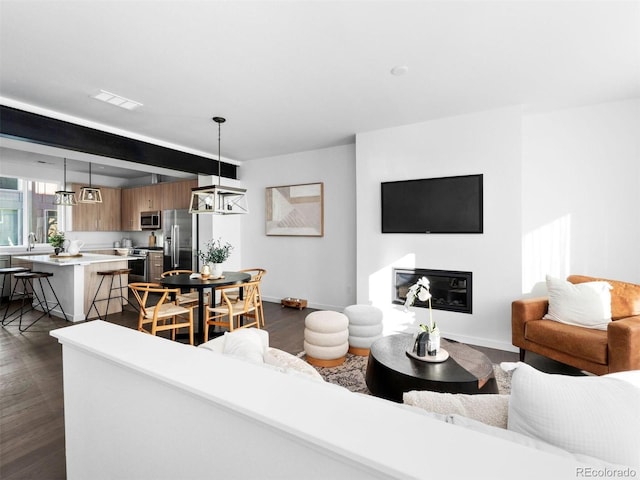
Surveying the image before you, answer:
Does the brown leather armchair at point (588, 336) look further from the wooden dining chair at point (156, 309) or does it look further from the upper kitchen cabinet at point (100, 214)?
the upper kitchen cabinet at point (100, 214)

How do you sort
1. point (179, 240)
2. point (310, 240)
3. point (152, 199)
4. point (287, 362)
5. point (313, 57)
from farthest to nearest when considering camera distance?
point (152, 199)
point (179, 240)
point (310, 240)
point (313, 57)
point (287, 362)

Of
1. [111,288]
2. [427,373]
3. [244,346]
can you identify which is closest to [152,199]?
[111,288]

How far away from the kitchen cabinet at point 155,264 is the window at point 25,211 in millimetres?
1926

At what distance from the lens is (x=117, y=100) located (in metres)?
3.20

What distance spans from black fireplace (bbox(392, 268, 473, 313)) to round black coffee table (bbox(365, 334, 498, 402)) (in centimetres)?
149

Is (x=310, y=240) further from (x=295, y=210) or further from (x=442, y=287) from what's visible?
(x=442, y=287)

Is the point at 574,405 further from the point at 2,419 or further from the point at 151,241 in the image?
the point at 151,241

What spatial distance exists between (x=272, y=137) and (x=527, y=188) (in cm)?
336

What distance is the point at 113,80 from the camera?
2809 millimetres

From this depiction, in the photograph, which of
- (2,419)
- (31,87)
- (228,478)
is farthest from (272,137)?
(228,478)

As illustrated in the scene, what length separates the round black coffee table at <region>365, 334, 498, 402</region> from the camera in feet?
6.28

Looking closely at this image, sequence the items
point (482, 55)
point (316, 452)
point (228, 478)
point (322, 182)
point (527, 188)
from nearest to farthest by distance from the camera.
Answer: point (316, 452) → point (228, 478) → point (482, 55) → point (527, 188) → point (322, 182)
